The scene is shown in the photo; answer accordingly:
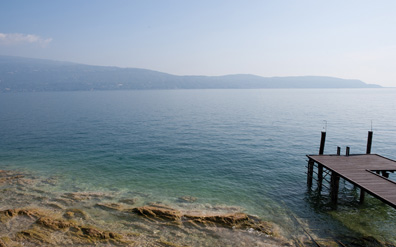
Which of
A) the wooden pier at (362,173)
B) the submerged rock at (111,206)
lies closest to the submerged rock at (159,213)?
the submerged rock at (111,206)

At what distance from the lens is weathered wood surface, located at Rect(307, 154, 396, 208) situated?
57.2 feet

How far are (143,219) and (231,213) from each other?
759 centimetres

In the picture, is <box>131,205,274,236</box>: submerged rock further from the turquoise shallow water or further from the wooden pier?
the wooden pier

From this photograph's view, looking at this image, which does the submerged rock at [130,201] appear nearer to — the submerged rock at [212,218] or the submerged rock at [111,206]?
the submerged rock at [111,206]

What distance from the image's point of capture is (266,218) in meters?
20.3

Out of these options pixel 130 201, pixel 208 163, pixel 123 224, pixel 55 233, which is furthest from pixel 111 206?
pixel 208 163

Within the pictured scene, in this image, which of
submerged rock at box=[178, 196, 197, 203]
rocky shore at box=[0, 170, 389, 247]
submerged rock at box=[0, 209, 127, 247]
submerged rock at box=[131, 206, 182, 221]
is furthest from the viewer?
submerged rock at box=[178, 196, 197, 203]

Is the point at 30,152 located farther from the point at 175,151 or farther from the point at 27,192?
the point at 175,151

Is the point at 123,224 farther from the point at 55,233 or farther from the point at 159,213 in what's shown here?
the point at 55,233

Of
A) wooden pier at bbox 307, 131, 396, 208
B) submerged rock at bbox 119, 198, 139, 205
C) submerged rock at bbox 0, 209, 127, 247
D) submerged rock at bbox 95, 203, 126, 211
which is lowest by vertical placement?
submerged rock at bbox 119, 198, 139, 205

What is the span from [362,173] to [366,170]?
0.96 meters

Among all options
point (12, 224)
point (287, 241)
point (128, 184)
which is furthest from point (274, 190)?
point (12, 224)

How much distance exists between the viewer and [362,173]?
21266 mm

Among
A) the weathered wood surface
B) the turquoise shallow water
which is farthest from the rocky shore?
the weathered wood surface
